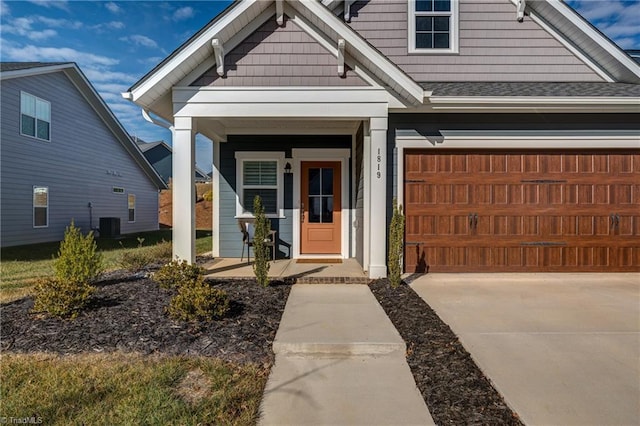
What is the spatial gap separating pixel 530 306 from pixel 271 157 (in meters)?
5.69

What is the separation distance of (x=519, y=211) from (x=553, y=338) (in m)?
3.29

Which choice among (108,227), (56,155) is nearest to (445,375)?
(56,155)

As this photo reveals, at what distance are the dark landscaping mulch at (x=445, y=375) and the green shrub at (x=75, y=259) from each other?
4131mm

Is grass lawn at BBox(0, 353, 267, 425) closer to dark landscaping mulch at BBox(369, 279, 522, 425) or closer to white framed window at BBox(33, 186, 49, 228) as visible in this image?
dark landscaping mulch at BBox(369, 279, 522, 425)

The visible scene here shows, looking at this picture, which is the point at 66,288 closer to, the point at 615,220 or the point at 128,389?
the point at 128,389

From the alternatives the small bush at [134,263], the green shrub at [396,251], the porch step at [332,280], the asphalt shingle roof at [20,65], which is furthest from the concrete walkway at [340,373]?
the asphalt shingle roof at [20,65]

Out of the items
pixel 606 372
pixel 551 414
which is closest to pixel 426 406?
pixel 551 414

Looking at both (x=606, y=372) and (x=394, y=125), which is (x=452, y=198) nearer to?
(x=394, y=125)

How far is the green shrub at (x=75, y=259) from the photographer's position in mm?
4523

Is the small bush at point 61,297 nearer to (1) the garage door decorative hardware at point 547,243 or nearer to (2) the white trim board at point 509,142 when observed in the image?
(2) the white trim board at point 509,142

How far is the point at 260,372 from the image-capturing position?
2756 mm

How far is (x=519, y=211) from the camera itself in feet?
20.1

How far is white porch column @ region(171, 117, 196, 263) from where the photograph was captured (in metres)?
5.48

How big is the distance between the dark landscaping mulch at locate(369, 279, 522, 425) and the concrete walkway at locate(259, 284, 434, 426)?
0.34 ft
